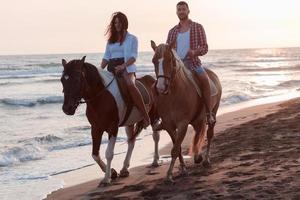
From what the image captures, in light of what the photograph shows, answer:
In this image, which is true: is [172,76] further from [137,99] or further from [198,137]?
[198,137]

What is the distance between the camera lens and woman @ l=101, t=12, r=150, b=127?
756 centimetres

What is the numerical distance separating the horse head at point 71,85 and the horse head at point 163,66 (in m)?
1.11

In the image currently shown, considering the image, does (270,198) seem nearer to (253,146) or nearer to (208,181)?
(208,181)

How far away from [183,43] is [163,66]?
128 centimetres

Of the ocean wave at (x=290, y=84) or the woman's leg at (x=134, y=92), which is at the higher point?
the woman's leg at (x=134, y=92)

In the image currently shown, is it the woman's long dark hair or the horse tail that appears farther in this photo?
the horse tail

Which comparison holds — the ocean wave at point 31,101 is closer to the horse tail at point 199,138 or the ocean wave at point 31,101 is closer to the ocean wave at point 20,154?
the ocean wave at point 20,154

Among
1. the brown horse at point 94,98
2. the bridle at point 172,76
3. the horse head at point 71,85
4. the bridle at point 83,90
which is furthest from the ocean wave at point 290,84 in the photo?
the horse head at point 71,85

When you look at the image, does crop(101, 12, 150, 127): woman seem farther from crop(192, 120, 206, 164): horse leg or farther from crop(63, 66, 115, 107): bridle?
crop(192, 120, 206, 164): horse leg

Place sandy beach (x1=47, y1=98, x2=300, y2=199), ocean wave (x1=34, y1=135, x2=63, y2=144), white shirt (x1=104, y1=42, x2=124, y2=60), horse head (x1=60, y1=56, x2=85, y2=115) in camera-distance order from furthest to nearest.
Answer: ocean wave (x1=34, y1=135, x2=63, y2=144) < white shirt (x1=104, y1=42, x2=124, y2=60) < horse head (x1=60, y1=56, x2=85, y2=115) < sandy beach (x1=47, y1=98, x2=300, y2=199)

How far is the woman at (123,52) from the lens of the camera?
7559mm

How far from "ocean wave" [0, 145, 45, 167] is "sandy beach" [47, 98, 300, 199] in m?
2.45

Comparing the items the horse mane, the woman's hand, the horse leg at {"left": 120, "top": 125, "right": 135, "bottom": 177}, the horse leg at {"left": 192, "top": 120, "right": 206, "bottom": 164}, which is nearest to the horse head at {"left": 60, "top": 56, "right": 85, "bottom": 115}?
the horse mane

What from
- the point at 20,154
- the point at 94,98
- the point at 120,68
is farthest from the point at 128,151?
the point at 20,154
